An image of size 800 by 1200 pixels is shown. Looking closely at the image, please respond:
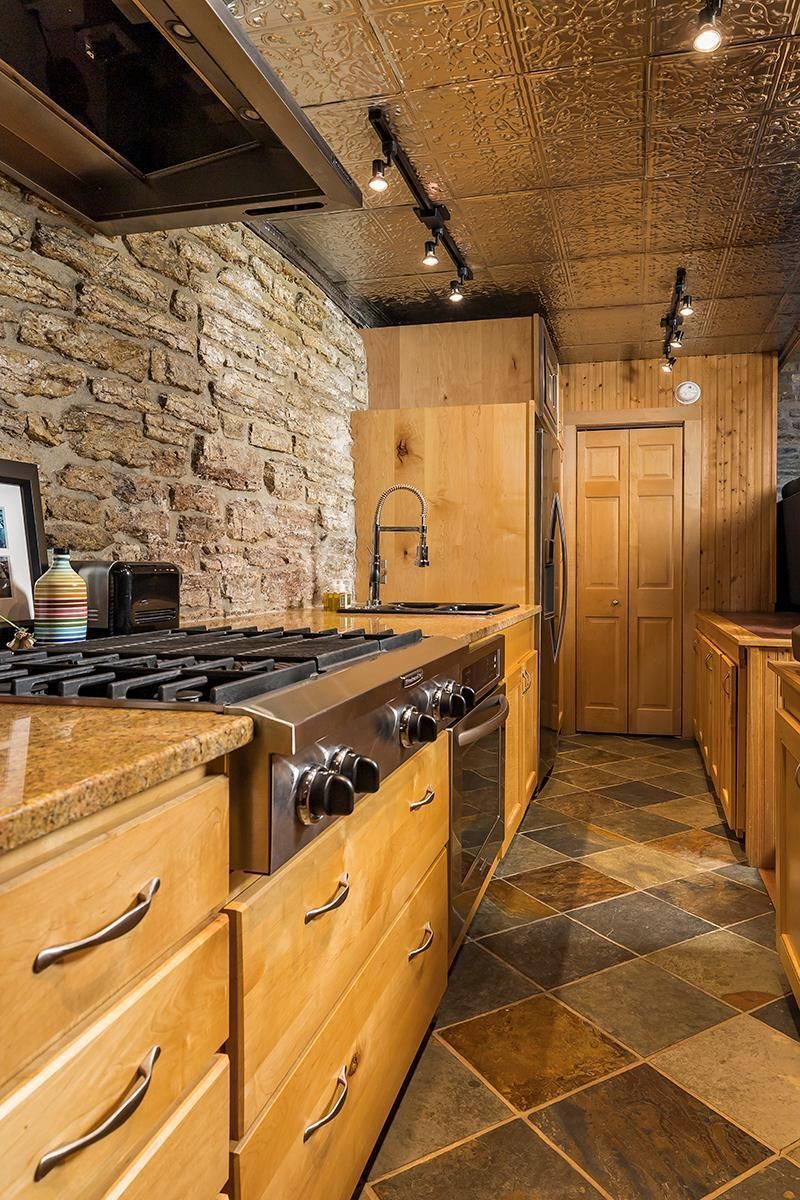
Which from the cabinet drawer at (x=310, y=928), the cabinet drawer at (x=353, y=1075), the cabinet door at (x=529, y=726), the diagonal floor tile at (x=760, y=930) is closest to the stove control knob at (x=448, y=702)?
the cabinet drawer at (x=310, y=928)

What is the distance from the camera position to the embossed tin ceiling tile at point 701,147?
239 centimetres

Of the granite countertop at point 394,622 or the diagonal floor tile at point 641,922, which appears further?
the diagonal floor tile at point 641,922

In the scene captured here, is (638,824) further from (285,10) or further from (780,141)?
(285,10)

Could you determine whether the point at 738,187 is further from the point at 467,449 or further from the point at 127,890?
the point at 127,890

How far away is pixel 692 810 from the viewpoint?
3729 mm

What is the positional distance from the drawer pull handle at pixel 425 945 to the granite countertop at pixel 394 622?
655 millimetres

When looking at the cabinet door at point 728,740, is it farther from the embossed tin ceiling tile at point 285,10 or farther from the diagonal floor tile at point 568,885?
the embossed tin ceiling tile at point 285,10

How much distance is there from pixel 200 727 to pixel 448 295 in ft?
11.2

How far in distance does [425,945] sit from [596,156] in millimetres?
2367

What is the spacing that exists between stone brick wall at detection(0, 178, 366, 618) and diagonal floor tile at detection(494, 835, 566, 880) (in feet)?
4.25

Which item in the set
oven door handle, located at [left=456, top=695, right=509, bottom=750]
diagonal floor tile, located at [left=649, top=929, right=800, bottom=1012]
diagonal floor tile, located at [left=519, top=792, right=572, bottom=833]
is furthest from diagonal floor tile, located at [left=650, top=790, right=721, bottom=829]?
oven door handle, located at [left=456, top=695, right=509, bottom=750]

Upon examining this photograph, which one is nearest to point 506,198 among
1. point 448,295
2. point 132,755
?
point 448,295

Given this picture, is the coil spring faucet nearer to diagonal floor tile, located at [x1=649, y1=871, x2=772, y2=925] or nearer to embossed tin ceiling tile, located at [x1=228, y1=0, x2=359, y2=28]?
diagonal floor tile, located at [x1=649, y1=871, x2=772, y2=925]

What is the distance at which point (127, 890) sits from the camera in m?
0.73
